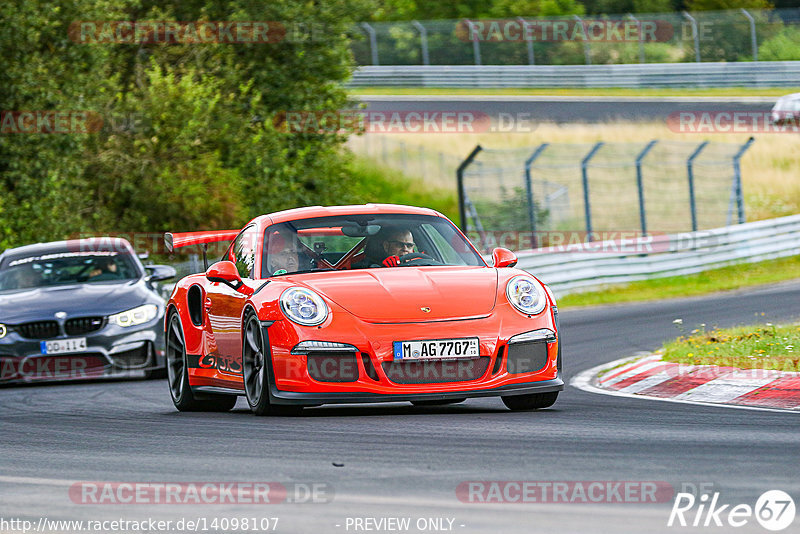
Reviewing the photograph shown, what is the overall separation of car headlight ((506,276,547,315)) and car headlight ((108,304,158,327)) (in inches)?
228

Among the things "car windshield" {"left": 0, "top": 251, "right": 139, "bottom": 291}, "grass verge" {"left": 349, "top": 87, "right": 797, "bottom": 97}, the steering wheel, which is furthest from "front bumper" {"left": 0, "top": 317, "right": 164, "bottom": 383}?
"grass verge" {"left": 349, "top": 87, "right": 797, "bottom": 97}

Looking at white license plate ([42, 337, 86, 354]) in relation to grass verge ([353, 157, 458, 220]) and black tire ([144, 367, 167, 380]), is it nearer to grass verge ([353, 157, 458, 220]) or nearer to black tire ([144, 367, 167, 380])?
black tire ([144, 367, 167, 380])

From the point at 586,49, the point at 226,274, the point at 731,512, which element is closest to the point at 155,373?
the point at 226,274

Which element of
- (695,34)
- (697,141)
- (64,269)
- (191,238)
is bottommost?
(697,141)

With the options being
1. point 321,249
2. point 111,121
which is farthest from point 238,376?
point 111,121

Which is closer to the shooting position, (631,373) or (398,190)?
→ (631,373)

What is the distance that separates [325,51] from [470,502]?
1023 inches

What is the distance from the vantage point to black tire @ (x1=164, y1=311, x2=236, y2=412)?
32.0 ft

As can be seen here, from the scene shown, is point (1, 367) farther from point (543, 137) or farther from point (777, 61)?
point (777, 61)

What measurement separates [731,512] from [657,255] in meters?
17.5

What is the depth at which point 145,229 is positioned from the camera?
26922mm

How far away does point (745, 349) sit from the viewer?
10133 mm

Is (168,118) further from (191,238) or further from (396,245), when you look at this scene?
(396,245)

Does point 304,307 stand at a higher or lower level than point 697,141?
higher
